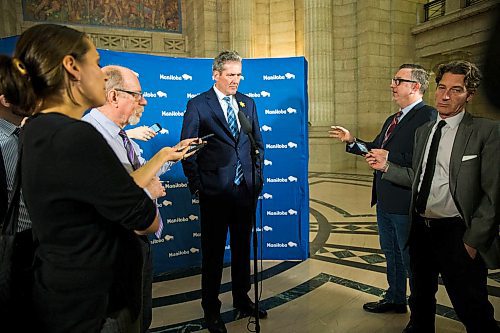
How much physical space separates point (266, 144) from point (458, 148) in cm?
239

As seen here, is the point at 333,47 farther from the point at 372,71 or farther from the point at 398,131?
the point at 398,131

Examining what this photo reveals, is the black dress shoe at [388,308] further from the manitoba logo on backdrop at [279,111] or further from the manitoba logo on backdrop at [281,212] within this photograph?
the manitoba logo on backdrop at [279,111]

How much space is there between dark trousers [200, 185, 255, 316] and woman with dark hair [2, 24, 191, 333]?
1.51 m

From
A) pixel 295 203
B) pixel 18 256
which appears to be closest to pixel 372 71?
pixel 295 203

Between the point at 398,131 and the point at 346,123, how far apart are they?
10.2m

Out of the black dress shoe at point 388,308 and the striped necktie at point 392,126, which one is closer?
the striped necktie at point 392,126

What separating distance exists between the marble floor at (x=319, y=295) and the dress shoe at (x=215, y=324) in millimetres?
125

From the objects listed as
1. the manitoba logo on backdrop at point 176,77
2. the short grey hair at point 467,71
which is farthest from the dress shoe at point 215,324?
the manitoba logo on backdrop at point 176,77

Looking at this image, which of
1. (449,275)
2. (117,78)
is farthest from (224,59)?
(449,275)

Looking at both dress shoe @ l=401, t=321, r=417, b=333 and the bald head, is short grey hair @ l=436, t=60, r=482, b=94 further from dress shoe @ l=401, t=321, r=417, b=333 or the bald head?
the bald head

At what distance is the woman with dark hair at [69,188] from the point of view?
3.28 ft

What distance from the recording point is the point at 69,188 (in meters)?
1.00

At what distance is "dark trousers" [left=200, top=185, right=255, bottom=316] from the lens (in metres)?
2.66

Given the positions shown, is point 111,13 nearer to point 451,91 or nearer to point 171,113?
point 171,113
